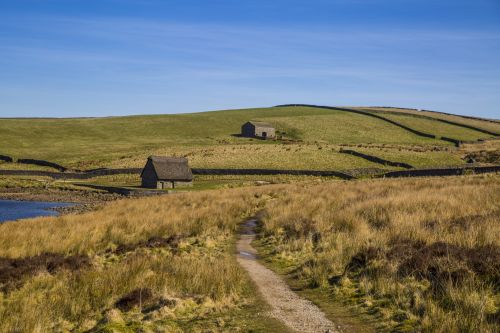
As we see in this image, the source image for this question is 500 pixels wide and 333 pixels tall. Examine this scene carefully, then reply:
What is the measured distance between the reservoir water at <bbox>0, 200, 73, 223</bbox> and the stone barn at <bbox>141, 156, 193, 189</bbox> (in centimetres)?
1156

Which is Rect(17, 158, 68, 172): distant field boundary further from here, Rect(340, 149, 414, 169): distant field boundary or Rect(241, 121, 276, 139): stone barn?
Rect(340, 149, 414, 169): distant field boundary

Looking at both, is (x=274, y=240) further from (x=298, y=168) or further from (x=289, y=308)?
(x=298, y=168)

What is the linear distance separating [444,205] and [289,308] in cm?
1218

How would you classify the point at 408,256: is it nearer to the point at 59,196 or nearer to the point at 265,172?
the point at 59,196

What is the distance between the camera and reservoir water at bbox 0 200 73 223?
42.5 meters

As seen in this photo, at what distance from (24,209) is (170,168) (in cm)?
1884

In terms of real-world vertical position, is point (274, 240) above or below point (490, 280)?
below

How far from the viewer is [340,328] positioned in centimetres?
946

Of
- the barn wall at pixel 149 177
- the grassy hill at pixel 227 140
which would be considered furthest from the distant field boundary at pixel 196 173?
the barn wall at pixel 149 177

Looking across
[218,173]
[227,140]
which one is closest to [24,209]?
[218,173]

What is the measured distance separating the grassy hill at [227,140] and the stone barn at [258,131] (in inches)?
139

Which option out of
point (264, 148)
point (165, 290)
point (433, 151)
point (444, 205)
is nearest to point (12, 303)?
point (165, 290)

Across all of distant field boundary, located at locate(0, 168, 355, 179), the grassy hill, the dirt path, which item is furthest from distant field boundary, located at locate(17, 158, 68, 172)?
the dirt path

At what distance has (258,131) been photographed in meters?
A: 114
